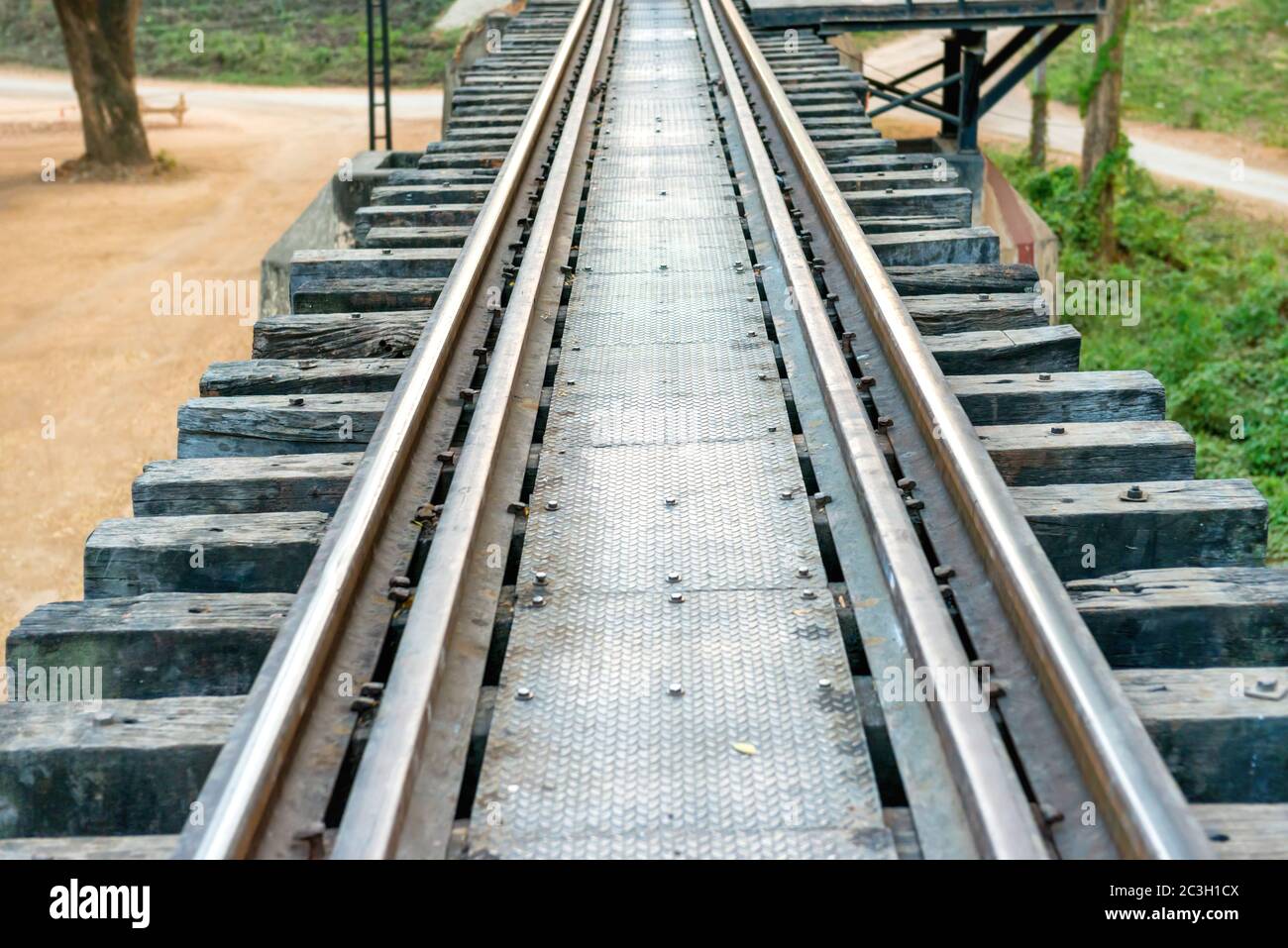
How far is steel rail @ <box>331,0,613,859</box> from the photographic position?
239 centimetres

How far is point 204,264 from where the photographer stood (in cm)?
1770

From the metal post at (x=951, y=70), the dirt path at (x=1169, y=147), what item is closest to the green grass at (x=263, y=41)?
the dirt path at (x=1169, y=147)

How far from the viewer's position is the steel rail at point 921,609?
2396 mm

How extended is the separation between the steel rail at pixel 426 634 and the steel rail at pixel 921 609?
0.95m

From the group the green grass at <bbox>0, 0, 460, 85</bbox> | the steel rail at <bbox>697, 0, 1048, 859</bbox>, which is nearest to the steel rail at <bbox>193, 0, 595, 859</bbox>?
the steel rail at <bbox>697, 0, 1048, 859</bbox>

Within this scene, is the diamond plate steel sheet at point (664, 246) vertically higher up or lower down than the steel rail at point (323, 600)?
higher up

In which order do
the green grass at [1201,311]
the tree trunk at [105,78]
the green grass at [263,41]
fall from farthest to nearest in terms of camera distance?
the green grass at [263,41] < the tree trunk at [105,78] < the green grass at [1201,311]

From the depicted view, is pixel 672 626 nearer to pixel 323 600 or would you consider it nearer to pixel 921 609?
pixel 921 609

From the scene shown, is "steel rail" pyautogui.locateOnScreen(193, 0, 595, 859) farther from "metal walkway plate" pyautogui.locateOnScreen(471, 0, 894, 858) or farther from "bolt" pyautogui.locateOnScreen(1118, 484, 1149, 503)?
"bolt" pyautogui.locateOnScreen(1118, 484, 1149, 503)

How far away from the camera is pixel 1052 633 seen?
2.77 metres

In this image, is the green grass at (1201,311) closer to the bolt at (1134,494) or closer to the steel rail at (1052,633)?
the steel rail at (1052,633)
